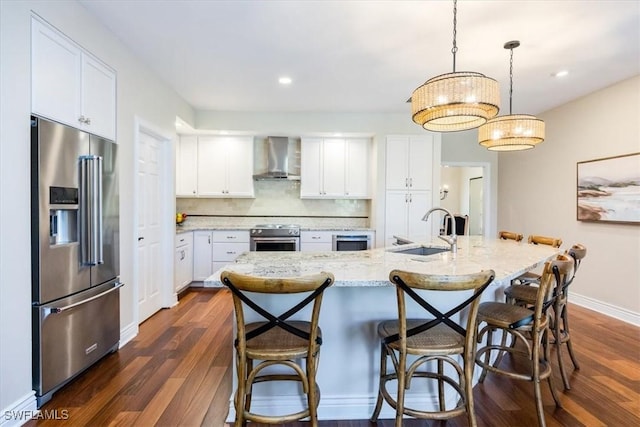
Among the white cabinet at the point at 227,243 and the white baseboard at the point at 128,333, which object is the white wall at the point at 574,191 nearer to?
the white cabinet at the point at 227,243

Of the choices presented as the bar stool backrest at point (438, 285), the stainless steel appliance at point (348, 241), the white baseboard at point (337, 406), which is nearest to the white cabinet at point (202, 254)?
the stainless steel appliance at point (348, 241)

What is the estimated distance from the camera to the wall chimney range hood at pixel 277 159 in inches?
204

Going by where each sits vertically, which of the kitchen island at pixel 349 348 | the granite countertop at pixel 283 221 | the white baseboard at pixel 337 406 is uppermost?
the granite countertop at pixel 283 221

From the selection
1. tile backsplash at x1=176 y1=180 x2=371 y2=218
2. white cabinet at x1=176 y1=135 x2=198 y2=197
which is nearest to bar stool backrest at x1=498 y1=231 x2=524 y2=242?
tile backsplash at x1=176 y1=180 x2=371 y2=218

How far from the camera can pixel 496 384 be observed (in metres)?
2.27

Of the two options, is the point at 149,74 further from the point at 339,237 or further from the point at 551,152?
the point at 551,152

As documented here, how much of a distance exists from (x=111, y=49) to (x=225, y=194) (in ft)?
8.90

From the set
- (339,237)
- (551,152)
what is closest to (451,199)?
(551,152)

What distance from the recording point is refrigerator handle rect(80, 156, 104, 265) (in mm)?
2189

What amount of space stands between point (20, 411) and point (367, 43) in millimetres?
3471

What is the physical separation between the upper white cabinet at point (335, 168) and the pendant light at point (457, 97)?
303 cm

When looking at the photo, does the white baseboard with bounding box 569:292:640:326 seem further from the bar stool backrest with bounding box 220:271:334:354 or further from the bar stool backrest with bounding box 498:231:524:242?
the bar stool backrest with bounding box 220:271:334:354

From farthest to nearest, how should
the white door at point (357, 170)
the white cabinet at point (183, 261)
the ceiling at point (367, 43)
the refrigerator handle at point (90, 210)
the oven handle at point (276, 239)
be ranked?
1. the white door at point (357, 170)
2. the oven handle at point (276, 239)
3. the white cabinet at point (183, 261)
4. the ceiling at point (367, 43)
5. the refrigerator handle at point (90, 210)

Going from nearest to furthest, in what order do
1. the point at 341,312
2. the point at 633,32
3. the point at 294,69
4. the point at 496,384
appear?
the point at 341,312 → the point at 496,384 → the point at 633,32 → the point at 294,69
